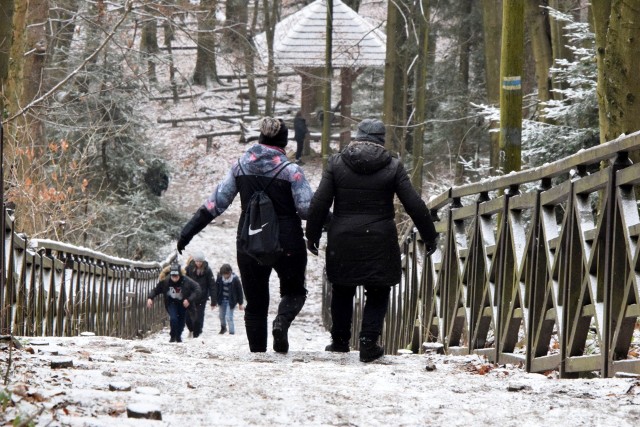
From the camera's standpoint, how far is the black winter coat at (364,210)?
802 centimetres

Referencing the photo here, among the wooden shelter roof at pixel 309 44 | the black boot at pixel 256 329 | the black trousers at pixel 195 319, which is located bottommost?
the black trousers at pixel 195 319

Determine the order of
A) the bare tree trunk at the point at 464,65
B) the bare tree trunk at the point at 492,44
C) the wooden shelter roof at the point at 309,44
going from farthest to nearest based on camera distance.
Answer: the wooden shelter roof at the point at 309,44
the bare tree trunk at the point at 464,65
the bare tree trunk at the point at 492,44

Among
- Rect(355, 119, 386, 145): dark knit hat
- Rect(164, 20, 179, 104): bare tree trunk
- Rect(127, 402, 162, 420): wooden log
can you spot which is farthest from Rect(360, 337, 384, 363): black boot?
Rect(164, 20, 179, 104): bare tree trunk

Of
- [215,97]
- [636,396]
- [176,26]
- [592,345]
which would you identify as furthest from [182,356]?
[215,97]

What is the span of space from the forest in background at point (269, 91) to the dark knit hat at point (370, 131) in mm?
2213

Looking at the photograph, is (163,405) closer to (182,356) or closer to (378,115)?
(182,356)

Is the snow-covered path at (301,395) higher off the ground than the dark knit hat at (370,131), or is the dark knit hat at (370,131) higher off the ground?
the dark knit hat at (370,131)

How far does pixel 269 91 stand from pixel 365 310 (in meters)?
37.8

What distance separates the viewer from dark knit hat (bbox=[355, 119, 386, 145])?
8.02 meters

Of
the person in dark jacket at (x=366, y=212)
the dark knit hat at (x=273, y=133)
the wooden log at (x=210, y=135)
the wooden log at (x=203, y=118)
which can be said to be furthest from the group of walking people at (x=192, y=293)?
the wooden log at (x=203, y=118)

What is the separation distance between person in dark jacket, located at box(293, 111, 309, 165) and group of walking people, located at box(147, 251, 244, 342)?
19.0m

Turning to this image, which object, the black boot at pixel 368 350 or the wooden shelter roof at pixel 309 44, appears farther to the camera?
the wooden shelter roof at pixel 309 44

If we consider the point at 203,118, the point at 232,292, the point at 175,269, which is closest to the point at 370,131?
the point at 175,269

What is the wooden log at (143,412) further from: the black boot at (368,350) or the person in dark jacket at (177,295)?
the person in dark jacket at (177,295)
